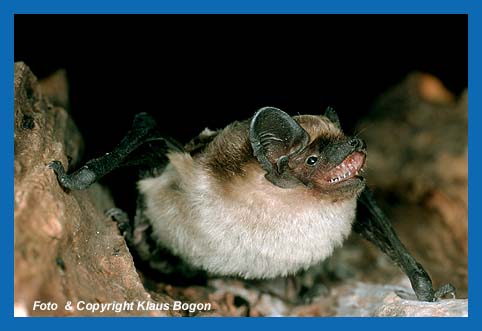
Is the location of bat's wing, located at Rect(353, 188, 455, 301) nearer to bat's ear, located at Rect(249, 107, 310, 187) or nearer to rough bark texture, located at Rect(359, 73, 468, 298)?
rough bark texture, located at Rect(359, 73, 468, 298)

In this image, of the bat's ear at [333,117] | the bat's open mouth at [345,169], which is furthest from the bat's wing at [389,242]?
the bat's open mouth at [345,169]

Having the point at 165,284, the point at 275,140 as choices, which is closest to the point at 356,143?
the point at 275,140

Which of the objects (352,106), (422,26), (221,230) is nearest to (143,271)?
(221,230)

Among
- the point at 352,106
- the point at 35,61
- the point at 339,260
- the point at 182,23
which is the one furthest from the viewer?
the point at 352,106

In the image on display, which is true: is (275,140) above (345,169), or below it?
above

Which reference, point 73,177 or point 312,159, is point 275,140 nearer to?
point 312,159


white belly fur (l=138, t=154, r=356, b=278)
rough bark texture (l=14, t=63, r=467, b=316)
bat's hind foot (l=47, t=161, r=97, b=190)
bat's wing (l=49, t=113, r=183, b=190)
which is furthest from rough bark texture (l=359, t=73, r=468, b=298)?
bat's hind foot (l=47, t=161, r=97, b=190)

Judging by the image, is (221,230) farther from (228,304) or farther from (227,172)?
(228,304)
